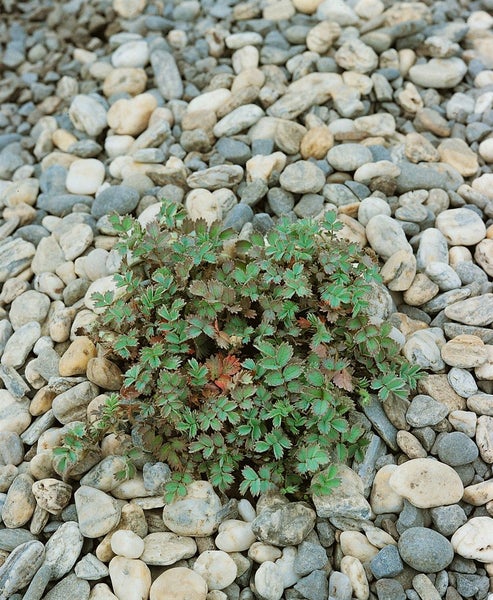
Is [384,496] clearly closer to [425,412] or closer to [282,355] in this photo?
[425,412]

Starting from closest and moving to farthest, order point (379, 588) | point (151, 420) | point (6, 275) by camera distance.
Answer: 1. point (379, 588)
2. point (151, 420)
3. point (6, 275)

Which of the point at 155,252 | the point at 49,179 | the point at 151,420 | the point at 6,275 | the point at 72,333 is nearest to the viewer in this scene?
the point at 151,420

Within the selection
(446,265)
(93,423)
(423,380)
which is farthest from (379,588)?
(446,265)

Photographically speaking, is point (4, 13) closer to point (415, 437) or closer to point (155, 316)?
point (155, 316)

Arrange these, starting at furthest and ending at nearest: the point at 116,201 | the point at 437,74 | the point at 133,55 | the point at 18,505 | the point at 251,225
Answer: the point at 133,55
the point at 437,74
the point at 116,201
the point at 251,225
the point at 18,505

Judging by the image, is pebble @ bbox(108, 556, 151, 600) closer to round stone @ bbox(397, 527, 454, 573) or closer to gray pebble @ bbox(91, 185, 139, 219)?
round stone @ bbox(397, 527, 454, 573)

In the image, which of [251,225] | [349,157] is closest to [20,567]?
[251,225]

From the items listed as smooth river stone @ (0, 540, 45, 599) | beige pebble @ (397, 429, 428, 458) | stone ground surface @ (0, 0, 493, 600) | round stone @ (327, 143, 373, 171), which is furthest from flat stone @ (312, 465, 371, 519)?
round stone @ (327, 143, 373, 171)


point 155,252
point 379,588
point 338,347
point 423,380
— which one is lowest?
point 379,588
